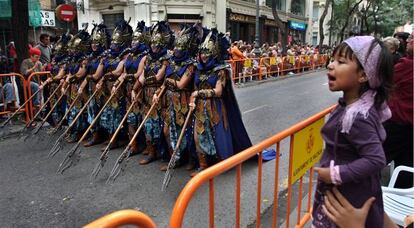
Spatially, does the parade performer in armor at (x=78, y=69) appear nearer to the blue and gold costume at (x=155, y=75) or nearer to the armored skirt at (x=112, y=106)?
the armored skirt at (x=112, y=106)

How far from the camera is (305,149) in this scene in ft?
10.0

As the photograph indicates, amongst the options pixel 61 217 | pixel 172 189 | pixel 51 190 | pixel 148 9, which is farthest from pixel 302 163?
pixel 148 9

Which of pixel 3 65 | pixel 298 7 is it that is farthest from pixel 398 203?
pixel 298 7

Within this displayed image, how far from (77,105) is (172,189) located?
2.93 meters

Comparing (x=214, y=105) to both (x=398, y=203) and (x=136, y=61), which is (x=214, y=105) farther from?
(x=398, y=203)

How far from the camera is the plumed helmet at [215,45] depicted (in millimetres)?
4781

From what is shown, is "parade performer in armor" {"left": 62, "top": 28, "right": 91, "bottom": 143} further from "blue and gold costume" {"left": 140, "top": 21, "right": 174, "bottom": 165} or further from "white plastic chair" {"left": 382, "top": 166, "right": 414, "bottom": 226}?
"white plastic chair" {"left": 382, "top": 166, "right": 414, "bottom": 226}

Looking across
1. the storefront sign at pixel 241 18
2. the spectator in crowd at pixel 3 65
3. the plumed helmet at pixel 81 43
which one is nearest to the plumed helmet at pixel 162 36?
the plumed helmet at pixel 81 43

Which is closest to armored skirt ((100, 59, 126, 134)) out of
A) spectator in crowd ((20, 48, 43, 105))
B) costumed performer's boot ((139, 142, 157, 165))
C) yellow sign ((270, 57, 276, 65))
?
costumed performer's boot ((139, 142, 157, 165))

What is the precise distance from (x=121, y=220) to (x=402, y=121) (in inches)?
118

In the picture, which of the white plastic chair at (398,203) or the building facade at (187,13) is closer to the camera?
the white plastic chair at (398,203)

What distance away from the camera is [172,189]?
4656mm

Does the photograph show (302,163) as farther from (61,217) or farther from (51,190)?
(51,190)

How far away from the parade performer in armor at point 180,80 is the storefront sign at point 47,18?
1902cm
